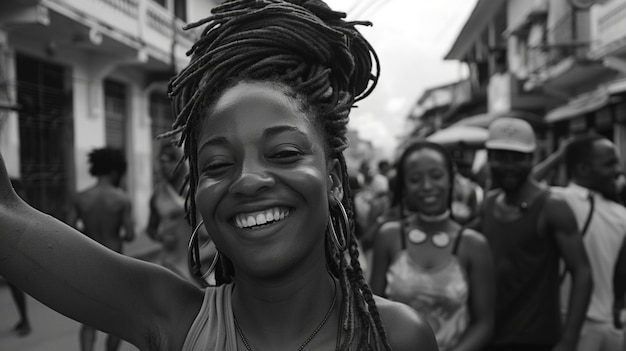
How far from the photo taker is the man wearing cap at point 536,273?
10.4 feet

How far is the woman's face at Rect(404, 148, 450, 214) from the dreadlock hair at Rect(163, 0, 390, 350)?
1.40 meters

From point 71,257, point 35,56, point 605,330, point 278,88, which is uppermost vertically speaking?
point 35,56

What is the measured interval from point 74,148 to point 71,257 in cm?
1168

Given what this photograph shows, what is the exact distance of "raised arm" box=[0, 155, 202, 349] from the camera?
1346mm

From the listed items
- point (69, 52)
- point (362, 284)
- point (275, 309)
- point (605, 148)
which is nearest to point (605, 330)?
point (605, 148)

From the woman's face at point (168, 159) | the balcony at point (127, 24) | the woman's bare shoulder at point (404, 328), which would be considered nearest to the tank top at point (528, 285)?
the woman's bare shoulder at point (404, 328)

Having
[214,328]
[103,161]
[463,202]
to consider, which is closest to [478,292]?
[214,328]

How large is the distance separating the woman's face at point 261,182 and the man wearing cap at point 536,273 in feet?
7.05

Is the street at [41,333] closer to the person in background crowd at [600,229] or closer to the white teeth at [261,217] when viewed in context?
the person in background crowd at [600,229]

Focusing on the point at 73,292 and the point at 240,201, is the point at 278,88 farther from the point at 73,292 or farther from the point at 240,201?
the point at 73,292

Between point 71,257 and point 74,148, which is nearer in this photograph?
point 71,257

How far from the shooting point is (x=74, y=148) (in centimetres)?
1227

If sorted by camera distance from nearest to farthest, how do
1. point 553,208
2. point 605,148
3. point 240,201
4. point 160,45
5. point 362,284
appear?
point 240,201 < point 362,284 < point 553,208 < point 605,148 < point 160,45

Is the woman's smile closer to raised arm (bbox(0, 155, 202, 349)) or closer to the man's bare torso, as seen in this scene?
raised arm (bbox(0, 155, 202, 349))
